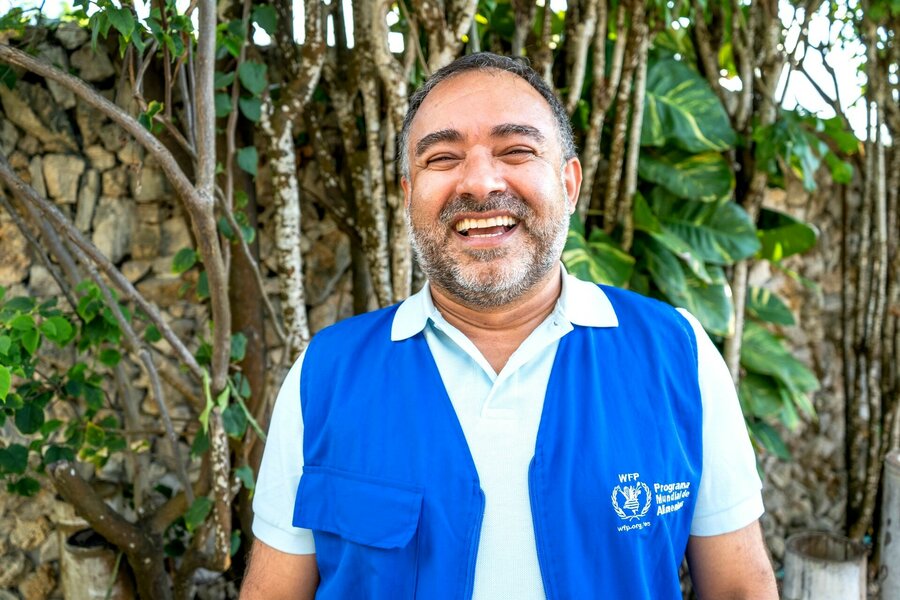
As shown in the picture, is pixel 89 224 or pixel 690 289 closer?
pixel 89 224

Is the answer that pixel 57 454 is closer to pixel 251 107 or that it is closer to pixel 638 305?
pixel 251 107

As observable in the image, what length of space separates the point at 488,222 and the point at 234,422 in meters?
0.96

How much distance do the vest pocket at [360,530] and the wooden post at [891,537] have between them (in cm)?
191

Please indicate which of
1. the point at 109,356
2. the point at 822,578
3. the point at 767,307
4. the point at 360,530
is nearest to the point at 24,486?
the point at 109,356

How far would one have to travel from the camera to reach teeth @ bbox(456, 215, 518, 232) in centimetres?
115

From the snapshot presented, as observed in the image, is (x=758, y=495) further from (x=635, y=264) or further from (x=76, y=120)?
(x=76, y=120)

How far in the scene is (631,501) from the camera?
1.06 metres

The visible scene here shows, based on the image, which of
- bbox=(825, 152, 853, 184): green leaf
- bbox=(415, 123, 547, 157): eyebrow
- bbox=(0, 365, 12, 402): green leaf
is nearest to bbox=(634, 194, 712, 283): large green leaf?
bbox=(825, 152, 853, 184): green leaf

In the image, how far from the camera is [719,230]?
97.1 inches

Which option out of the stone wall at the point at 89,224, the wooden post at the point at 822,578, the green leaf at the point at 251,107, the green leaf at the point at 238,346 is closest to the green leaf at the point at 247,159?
the green leaf at the point at 251,107

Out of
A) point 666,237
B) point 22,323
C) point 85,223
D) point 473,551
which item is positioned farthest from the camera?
point 666,237

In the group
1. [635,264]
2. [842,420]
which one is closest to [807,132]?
[635,264]

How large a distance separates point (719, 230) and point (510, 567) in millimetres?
1762

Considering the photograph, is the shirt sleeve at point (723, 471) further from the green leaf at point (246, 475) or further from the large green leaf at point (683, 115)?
the large green leaf at point (683, 115)
